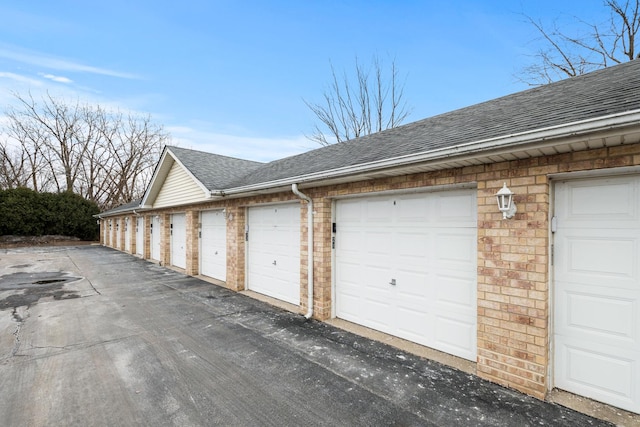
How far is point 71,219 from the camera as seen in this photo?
85.1 ft

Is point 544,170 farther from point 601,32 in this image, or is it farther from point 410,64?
point 410,64

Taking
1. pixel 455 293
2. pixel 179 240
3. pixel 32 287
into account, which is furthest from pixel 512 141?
pixel 32 287

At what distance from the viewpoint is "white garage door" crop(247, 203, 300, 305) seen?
649 cm

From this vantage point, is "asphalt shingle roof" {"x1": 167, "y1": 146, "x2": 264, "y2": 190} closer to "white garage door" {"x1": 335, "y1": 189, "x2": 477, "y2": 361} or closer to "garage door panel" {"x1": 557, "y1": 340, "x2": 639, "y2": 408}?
"white garage door" {"x1": 335, "y1": 189, "x2": 477, "y2": 361}

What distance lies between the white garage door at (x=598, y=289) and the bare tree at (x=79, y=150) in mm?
36033

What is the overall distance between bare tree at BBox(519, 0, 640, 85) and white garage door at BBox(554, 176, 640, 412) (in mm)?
10649

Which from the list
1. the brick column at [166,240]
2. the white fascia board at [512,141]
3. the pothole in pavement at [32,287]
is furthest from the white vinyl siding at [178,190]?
the white fascia board at [512,141]

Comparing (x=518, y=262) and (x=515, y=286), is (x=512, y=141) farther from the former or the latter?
(x=515, y=286)

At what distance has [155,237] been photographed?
1458 cm

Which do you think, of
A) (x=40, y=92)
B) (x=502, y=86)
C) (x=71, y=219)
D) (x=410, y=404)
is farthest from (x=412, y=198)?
(x=40, y=92)

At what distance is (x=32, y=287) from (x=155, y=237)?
609 centimetres

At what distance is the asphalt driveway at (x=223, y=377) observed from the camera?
112 inches

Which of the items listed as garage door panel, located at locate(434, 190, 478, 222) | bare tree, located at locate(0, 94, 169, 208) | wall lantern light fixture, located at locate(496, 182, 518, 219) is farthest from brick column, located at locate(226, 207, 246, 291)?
bare tree, located at locate(0, 94, 169, 208)

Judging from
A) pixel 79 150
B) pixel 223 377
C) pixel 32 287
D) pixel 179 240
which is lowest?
pixel 32 287
